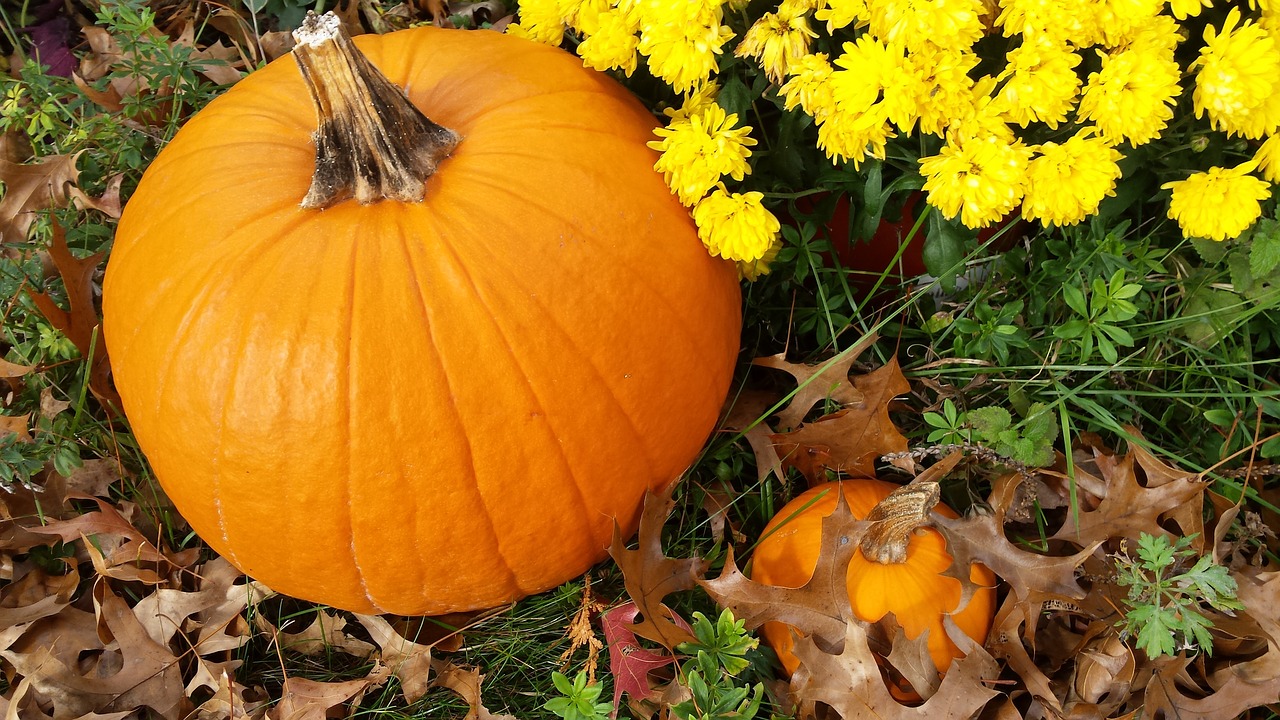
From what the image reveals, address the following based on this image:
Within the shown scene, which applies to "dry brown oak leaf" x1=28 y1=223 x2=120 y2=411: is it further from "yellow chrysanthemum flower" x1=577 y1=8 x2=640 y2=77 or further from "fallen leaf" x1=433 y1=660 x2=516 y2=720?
"yellow chrysanthemum flower" x1=577 y1=8 x2=640 y2=77

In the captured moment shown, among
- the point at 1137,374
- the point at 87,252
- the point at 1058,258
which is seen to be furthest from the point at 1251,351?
the point at 87,252

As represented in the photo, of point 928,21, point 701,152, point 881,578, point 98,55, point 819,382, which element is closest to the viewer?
point 928,21

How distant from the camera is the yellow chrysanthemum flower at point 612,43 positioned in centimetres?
168

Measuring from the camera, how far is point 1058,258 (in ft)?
6.50

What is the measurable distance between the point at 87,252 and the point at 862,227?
1.95 metres

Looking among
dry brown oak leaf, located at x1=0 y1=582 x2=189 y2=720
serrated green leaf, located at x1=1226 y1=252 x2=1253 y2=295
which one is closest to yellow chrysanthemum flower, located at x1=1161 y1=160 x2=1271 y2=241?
serrated green leaf, located at x1=1226 y1=252 x2=1253 y2=295

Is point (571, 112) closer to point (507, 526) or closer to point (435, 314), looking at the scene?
point (435, 314)

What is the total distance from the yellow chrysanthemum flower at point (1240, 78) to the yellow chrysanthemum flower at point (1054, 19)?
0.70 ft

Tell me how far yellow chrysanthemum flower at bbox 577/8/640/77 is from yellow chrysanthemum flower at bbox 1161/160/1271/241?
3.32 feet

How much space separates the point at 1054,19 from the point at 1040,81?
99 millimetres

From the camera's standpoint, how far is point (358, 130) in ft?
5.12

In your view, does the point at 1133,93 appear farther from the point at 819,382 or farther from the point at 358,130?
the point at 358,130

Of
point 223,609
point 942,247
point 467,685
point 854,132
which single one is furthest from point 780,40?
point 223,609

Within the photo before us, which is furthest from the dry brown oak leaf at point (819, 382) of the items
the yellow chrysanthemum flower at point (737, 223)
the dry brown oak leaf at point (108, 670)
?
the dry brown oak leaf at point (108, 670)
